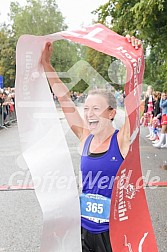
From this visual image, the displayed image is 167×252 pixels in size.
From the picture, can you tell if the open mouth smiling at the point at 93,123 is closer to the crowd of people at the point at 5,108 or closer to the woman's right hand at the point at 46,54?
the woman's right hand at the point at 46,54

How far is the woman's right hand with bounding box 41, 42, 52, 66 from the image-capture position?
235 centimetres

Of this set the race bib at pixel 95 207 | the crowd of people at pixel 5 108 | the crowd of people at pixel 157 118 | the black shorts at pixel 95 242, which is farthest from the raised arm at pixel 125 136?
the crowd of people at pixel 5 108

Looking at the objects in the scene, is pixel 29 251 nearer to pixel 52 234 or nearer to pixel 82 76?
pixel 52 234

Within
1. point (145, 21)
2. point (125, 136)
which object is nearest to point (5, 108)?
point (145, 21)

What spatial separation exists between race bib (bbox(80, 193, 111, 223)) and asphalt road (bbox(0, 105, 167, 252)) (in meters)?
0.49

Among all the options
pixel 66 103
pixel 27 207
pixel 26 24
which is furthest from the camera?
pixel 26 24

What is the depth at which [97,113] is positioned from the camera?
7.21 feet

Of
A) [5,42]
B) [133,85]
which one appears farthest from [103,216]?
[5,42]

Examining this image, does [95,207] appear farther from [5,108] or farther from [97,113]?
[5,108]

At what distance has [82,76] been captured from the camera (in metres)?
2.62

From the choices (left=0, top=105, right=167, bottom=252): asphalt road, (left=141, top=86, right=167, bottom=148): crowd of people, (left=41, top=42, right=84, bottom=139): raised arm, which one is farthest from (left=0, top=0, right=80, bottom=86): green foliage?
(left=41, top=42, right=84, bottom=139): raised arm

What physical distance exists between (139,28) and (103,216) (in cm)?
864

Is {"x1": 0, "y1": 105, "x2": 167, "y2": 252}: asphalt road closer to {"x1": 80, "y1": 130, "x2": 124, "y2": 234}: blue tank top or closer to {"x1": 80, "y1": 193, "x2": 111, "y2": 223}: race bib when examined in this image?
{"x1": 80, "y1": 130, "x2": 124, "y2": 234}: blue tank top

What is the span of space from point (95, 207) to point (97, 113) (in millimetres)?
527
